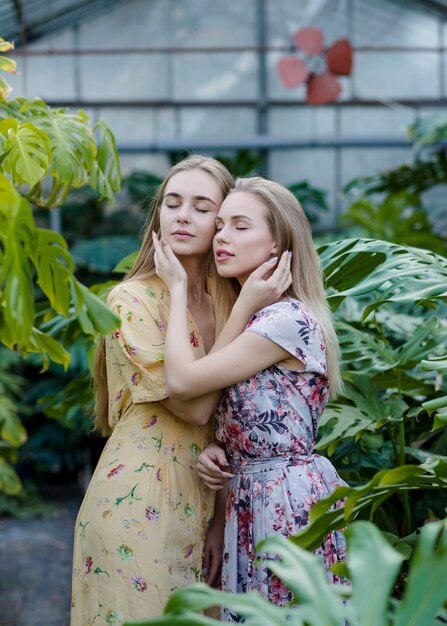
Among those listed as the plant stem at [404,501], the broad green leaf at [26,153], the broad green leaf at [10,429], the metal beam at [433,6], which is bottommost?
the broad green leaf at [10,429]

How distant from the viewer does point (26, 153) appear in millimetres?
2172

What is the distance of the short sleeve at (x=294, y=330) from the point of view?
1.87 metres

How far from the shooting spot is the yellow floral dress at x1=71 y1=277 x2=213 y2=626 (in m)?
1.91

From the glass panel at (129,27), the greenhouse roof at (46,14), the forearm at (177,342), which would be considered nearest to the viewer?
the forearm at (177,342)

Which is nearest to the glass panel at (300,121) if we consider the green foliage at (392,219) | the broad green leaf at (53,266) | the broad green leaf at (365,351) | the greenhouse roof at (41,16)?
the greenhouse roof at (41,16)

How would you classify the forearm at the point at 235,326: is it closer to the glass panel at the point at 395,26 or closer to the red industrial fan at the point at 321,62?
the red industrial fan at the point at 321,62

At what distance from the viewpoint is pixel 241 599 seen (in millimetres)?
1141

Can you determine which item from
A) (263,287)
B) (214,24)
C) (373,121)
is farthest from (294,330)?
(214,24)

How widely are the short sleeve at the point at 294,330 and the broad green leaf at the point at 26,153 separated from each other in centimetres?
66

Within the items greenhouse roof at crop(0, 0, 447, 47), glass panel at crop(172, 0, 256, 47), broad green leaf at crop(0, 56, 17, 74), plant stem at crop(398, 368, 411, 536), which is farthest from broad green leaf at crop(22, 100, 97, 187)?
glass panel at crop(172, 0, 256, 47)

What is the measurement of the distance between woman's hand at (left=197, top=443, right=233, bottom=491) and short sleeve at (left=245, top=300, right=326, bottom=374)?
0.85 feet

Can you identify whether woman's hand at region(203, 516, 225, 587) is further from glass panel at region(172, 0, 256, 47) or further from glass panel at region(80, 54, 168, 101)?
glass panel at region(172, 0, 256, 47)

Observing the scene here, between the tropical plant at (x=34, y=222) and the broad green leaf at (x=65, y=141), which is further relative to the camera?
the broad green leaf at (x=65, y=141)

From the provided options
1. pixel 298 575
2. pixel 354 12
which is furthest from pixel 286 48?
pixel 298 575
